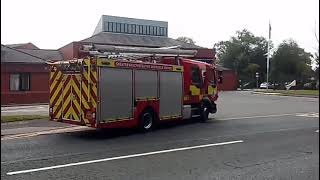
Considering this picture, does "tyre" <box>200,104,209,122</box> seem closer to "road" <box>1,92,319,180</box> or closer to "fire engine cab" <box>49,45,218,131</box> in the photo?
"fire engine cab" <box>49,45,218,131</box>

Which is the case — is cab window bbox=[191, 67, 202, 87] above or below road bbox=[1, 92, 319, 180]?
above

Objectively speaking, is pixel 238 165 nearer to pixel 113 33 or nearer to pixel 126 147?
pixel 126 147

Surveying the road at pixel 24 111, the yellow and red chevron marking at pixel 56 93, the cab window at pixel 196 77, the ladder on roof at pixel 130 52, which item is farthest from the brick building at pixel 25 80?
the yellow and red chevron marking at pixel 56 93

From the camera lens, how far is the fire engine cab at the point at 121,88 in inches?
484

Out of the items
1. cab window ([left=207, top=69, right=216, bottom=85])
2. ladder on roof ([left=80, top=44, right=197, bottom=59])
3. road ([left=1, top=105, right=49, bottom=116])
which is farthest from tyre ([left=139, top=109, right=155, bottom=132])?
road ([left=1, top=105, right=49, bottom=116])

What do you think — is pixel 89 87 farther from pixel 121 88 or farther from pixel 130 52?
pixel 130 52

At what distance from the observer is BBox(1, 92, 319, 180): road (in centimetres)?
771

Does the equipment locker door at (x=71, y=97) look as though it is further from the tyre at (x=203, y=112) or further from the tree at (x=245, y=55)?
the tree at (x=245, y=55)

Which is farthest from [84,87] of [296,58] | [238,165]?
[296,58]

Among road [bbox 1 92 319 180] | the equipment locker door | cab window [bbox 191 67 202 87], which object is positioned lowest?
road [bbox 1 92 319 180]

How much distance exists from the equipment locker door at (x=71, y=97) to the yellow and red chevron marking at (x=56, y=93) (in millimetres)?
198

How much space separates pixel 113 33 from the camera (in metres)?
61.9

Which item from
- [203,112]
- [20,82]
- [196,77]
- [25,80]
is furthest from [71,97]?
[25,80]

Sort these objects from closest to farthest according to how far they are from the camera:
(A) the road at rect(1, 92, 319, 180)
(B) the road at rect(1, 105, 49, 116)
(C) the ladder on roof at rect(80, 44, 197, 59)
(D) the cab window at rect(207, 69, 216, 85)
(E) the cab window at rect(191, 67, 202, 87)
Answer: (A) the road at rect(1, 92, 319, 180), (C) the ladder on roof at rect(80, 44, 197, 59), (E) the cab window at rect(191, 67, 202, 87), (D) the cab window at rect(207, 69, 216, 85), (B) the road at rect(1, 105, 49, 116)
